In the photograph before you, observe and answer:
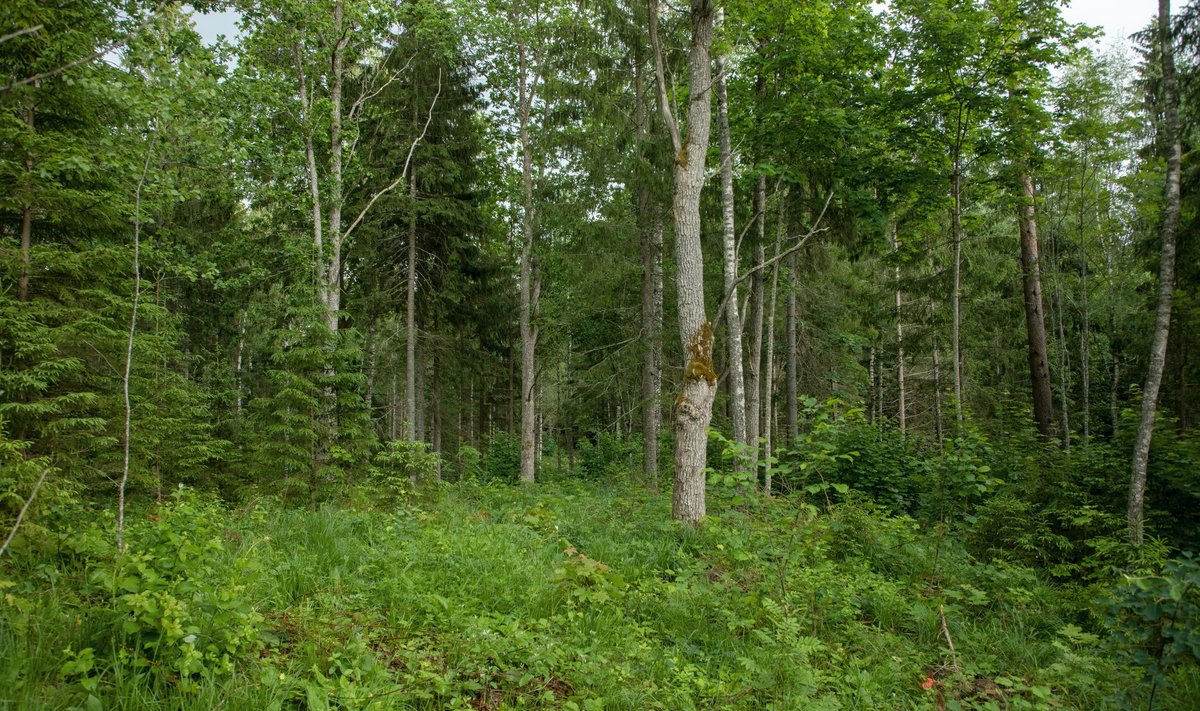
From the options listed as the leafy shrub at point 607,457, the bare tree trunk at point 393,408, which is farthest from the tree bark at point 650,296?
the bare tree trunk at point 393,408

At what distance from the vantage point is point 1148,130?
1762 cm

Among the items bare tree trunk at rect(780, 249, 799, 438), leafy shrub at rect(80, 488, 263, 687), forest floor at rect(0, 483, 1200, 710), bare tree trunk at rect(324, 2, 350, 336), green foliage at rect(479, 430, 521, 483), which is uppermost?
bare tree trunk at rect(324, 2, 350, 336)

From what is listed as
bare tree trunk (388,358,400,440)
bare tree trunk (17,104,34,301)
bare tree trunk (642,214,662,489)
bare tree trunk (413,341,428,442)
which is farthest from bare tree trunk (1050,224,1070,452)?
bare tree trunk (388,358,400,440)

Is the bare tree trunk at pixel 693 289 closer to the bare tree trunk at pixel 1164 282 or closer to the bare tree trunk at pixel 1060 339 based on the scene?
the bare tree trunk at pixel 1164 282

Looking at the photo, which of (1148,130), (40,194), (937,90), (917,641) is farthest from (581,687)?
(1148,130)

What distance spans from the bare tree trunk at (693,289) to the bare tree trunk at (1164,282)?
5.21 metres

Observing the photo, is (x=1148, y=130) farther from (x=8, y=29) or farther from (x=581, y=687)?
(x=8, y=29)

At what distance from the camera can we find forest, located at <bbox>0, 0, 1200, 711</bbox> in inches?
134

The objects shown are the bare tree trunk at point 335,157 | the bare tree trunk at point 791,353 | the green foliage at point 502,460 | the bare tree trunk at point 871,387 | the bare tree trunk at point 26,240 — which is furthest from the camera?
the bare tree trunk at point 871,387

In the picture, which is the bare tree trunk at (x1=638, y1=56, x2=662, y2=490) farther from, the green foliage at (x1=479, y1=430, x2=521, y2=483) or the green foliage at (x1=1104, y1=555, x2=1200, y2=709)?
the green foliage at (x1=1104, y1=555, x2=1200, y2=709)

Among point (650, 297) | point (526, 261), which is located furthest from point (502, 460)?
point (650, 297)

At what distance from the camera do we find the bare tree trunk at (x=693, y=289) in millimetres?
6836

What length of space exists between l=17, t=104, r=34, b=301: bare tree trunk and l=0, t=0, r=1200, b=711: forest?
49 mm

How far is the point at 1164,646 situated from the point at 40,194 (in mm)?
A: 10647
